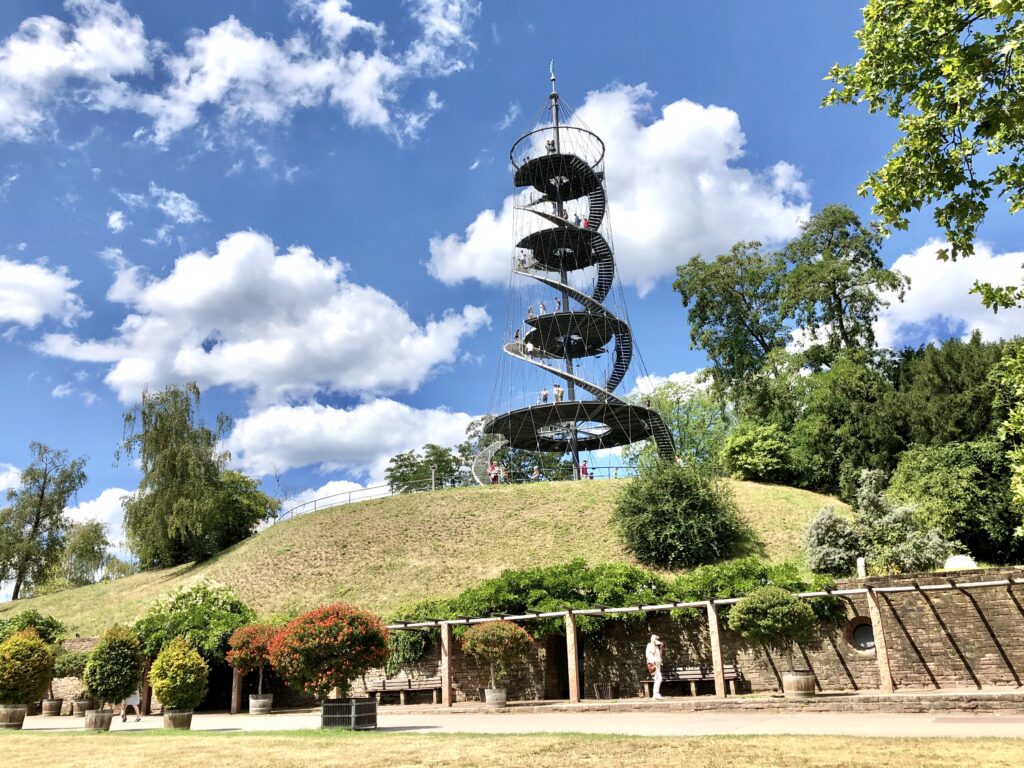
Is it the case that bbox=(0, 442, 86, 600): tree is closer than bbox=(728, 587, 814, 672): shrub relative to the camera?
No

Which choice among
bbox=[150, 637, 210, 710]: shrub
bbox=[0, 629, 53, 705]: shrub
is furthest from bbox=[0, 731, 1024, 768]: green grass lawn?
bbox=[0, 629, 53, 705]: shrub

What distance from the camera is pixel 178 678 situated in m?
15.7

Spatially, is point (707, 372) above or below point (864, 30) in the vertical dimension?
above

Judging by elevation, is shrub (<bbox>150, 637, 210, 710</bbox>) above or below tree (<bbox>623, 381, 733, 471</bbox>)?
below

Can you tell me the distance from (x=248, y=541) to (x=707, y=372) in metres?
28.4

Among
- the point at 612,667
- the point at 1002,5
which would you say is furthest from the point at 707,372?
the point at 1002,5

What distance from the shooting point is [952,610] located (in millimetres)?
18016

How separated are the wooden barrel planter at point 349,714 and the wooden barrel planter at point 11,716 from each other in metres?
8.32

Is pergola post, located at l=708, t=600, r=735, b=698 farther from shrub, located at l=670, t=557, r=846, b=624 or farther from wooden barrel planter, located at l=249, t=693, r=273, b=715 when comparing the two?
wooden barrel planter, located at l=249, t=693, r=273, b=715

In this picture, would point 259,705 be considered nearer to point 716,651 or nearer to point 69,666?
point 69,666

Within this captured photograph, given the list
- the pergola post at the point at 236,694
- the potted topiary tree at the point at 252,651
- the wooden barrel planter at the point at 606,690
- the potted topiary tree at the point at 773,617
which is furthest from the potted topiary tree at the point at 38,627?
the potted topiary tree at the point at 773,617

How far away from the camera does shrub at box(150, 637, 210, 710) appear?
15.7 m

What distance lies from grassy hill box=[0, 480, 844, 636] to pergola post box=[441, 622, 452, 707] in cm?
842

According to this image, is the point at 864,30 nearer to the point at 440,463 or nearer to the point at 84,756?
the point at 84,756
